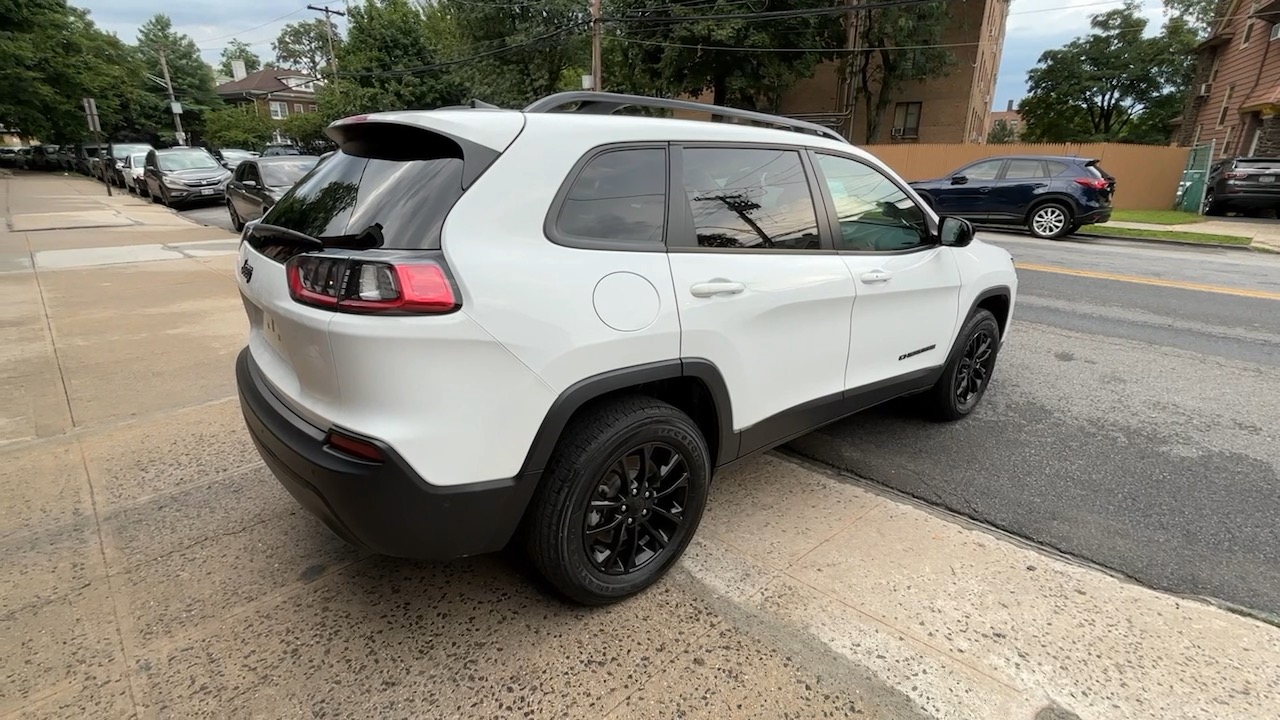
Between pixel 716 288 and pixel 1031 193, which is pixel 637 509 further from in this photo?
pixel 1031 193

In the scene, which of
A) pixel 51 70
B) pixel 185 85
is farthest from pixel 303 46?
pixel 51 70

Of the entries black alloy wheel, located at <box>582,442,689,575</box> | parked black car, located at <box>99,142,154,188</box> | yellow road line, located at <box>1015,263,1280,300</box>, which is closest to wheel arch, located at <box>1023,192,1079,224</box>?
yellow road line, located at <box>1015,263,1280,300</box>

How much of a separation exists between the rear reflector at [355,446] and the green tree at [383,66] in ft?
120

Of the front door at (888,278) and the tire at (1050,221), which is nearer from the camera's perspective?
the front door at (888,278)

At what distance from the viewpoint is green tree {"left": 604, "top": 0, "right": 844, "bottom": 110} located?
24.1 metres

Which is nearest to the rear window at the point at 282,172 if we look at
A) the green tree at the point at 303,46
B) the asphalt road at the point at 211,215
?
the asphalt road at the point at 211,215

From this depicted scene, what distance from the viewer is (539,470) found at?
204 cm

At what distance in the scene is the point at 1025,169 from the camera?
13.3 metres

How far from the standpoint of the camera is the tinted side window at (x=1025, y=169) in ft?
43.2

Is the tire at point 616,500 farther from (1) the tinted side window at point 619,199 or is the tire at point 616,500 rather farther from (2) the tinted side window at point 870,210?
(2) the tinted side window at point 870,210

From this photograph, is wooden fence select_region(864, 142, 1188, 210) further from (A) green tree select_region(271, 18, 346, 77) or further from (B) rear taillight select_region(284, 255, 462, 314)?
(A) green tree select_region(271, 18, 346, 77)

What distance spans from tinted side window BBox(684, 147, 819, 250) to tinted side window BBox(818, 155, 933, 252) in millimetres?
222

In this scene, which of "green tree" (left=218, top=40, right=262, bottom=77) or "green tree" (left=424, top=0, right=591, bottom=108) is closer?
"green tree" (left=424, top=0, right=591, bottom=108)

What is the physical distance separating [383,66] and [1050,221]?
112 feet
